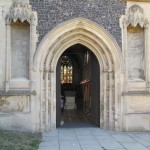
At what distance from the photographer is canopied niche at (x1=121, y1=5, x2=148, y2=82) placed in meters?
10.0

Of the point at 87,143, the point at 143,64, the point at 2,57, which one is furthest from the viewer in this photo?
the point at 143,64

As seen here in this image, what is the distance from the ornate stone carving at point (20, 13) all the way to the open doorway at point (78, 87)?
6.48ft

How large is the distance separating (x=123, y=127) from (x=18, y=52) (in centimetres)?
407

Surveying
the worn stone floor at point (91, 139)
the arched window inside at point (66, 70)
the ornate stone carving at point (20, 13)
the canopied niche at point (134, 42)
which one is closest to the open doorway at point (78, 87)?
the arched window inside at point (66, 70)

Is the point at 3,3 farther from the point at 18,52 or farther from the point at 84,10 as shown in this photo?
the point at 84,10

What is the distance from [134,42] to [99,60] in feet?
4.28

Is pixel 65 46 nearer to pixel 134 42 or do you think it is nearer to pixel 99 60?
pixel 99 60

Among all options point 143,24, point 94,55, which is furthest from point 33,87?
point 143,24

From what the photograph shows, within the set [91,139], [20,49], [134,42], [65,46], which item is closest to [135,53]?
[134,42]

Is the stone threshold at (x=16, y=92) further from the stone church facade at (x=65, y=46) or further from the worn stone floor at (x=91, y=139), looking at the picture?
the worn stone floor at (x=91, y=139)

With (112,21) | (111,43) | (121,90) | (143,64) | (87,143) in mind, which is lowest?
(87,143)

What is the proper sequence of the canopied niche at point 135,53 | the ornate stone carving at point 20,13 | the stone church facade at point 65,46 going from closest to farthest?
the ornate stone carving at point 20,13, the stone church facade at point 65,46, the canopied niche at point 135,53

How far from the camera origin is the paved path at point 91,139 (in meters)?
7.53

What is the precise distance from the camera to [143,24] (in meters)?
10.1
